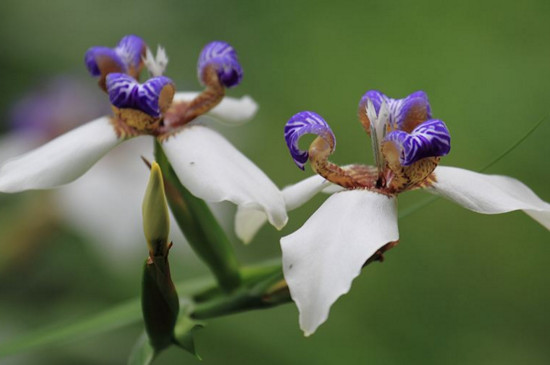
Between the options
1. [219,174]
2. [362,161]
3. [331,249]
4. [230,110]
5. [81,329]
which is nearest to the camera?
[331,249]

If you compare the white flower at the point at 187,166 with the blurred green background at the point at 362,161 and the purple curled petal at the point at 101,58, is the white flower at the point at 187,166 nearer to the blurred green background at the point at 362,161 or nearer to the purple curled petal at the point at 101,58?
the purple curled petal at the point at 101,58

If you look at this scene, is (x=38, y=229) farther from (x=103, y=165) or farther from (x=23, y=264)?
(x=103, y=165)

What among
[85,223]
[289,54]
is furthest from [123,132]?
[289,54]

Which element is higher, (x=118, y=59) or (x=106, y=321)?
(x=118, y=59)

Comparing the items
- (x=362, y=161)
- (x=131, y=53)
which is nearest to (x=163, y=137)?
(x=131, y=53)

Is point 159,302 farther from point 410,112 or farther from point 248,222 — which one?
point 410,112

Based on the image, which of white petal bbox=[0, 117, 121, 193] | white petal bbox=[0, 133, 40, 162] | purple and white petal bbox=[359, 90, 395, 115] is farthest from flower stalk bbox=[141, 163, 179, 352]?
white petal bbox=[0, 133, 40, 162]

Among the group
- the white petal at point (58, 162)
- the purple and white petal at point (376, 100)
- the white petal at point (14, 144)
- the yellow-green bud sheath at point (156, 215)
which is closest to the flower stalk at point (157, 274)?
the yellow-green bud sheath at point (156, 215)
